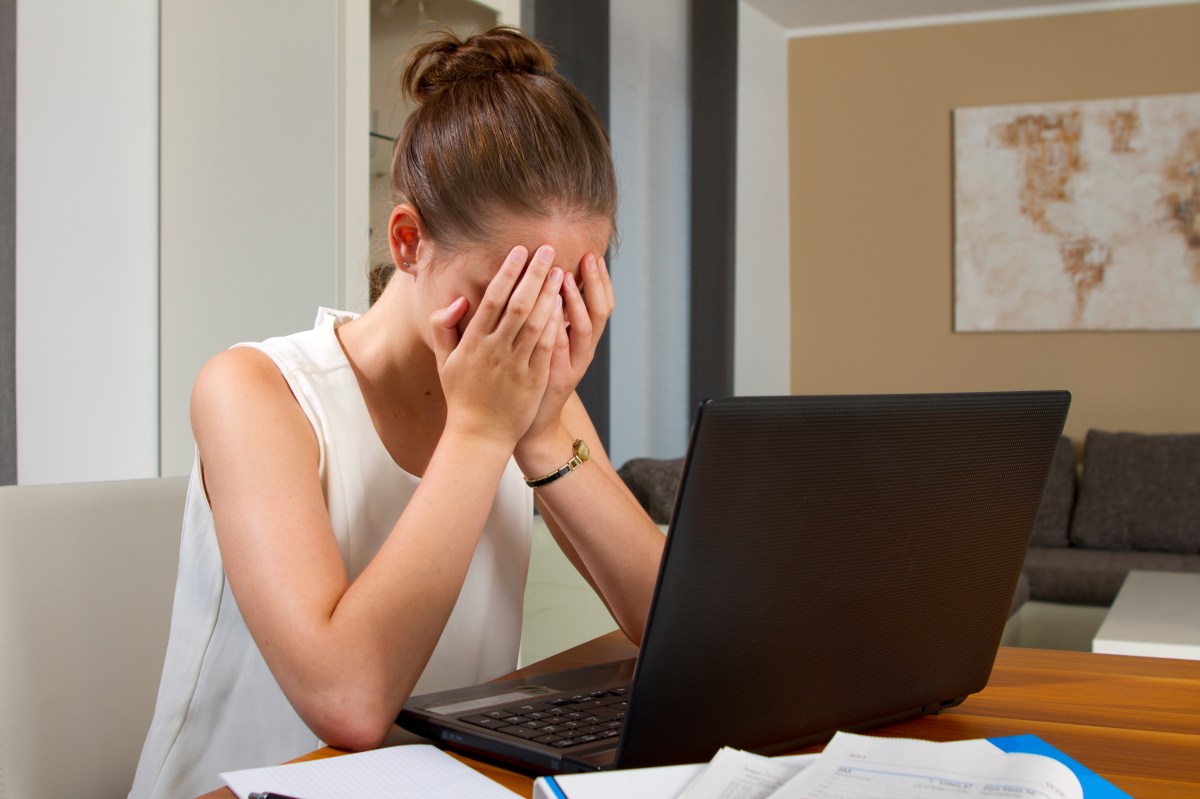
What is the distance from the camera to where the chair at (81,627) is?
1.00m

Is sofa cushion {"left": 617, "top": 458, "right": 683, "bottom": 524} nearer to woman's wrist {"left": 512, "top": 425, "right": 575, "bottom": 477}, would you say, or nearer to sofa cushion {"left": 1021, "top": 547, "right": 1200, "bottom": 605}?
sofa cushion {"left": 1021, "top": 547, "right": 1200, "bottom": 605}

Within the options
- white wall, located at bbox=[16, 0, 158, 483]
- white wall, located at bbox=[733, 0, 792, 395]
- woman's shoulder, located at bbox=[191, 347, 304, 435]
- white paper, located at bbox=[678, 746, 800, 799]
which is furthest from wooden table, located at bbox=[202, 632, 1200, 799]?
white wall, located at bbox=[733, 0, 792, 395]

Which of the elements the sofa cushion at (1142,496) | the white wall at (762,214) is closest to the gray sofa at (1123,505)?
the sofa cushion at (1142,496)

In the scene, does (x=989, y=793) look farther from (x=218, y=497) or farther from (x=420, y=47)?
(x=420, y=47)

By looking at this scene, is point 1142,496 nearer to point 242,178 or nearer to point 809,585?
point 242,178

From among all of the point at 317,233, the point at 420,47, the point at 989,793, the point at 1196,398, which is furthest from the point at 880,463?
the point at 1196,398

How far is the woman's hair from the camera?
105 centimetres

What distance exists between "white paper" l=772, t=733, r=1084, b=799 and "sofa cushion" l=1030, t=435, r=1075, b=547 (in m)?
4.20

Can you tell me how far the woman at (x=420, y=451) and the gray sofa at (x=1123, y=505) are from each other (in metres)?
3.42

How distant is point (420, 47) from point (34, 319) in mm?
1130

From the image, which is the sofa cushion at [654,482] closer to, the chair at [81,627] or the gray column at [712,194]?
the gray column at [712,194]

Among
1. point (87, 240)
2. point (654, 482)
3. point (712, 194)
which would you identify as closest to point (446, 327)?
point (87, 240)

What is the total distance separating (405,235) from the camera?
1.12m

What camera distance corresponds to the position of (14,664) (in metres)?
1.00
